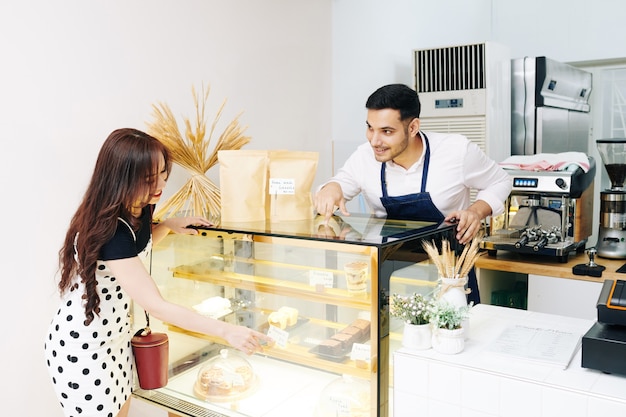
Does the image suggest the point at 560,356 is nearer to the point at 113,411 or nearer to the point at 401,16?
the point at 113,411

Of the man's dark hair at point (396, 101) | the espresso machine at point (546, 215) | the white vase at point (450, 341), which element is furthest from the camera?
the espresso machine at point (546, 215)

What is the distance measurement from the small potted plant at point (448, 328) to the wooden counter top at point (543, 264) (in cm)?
159

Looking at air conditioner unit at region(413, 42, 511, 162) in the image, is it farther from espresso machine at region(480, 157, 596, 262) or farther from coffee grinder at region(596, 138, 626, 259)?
coffee grinder at region(596, 138, 626, 259)

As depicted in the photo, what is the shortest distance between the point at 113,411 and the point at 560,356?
4.73 feet

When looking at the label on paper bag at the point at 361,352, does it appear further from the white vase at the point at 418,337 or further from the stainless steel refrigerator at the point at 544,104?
the stainless steel refrigerator at the point at 544,104

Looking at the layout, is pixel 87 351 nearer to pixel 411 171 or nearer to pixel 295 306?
pixel 295 306

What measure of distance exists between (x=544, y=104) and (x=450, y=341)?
2.57 metres

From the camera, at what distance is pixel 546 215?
10.3 feet

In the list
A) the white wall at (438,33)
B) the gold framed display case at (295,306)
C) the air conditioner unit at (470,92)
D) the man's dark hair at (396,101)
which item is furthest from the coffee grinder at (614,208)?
the gold framed display case at (295,306)

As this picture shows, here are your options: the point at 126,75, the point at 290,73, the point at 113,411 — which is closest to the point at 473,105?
the point at 290,73

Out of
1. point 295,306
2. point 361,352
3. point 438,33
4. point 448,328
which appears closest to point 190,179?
point 295,306

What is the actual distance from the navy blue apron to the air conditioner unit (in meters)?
1.09

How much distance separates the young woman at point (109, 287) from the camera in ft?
5.84

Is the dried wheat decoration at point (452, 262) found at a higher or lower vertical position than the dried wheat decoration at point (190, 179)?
lower
